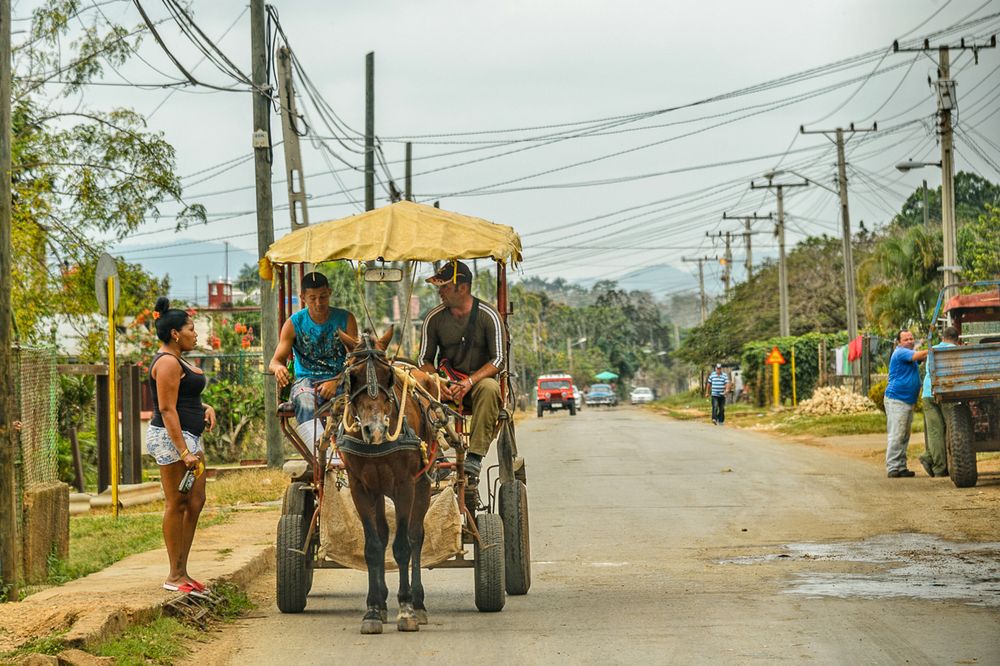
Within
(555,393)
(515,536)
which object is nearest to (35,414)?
(515,536)

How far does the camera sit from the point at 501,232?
9773 millimetres

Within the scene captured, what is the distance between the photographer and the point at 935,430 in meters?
17.8

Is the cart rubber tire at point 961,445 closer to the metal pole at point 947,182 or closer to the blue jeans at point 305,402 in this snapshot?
the blue jeans at point 305,402

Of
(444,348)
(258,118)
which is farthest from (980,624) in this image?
(258,118)

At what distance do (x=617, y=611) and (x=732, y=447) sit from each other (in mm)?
18205

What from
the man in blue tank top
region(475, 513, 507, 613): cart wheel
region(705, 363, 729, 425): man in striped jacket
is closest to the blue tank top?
the man in blue tank top

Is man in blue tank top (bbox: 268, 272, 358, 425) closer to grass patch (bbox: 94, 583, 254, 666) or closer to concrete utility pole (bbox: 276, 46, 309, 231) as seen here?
grass patch (bbox: 94, 583, 254, 666)

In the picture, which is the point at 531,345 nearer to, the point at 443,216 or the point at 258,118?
the point at 258,118

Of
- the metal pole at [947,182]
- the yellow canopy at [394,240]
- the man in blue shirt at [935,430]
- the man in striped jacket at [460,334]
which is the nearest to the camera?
the yellow canopy at [394,240]

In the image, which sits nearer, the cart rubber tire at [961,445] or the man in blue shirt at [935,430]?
the cart rubber tire at [961,445]

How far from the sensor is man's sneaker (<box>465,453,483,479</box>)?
30.3ft

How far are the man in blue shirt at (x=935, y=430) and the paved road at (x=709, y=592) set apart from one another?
1.80 feet

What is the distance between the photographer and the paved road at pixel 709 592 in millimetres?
7590

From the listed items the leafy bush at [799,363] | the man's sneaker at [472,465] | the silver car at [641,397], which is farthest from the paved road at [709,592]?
the silver car at [641,397]
